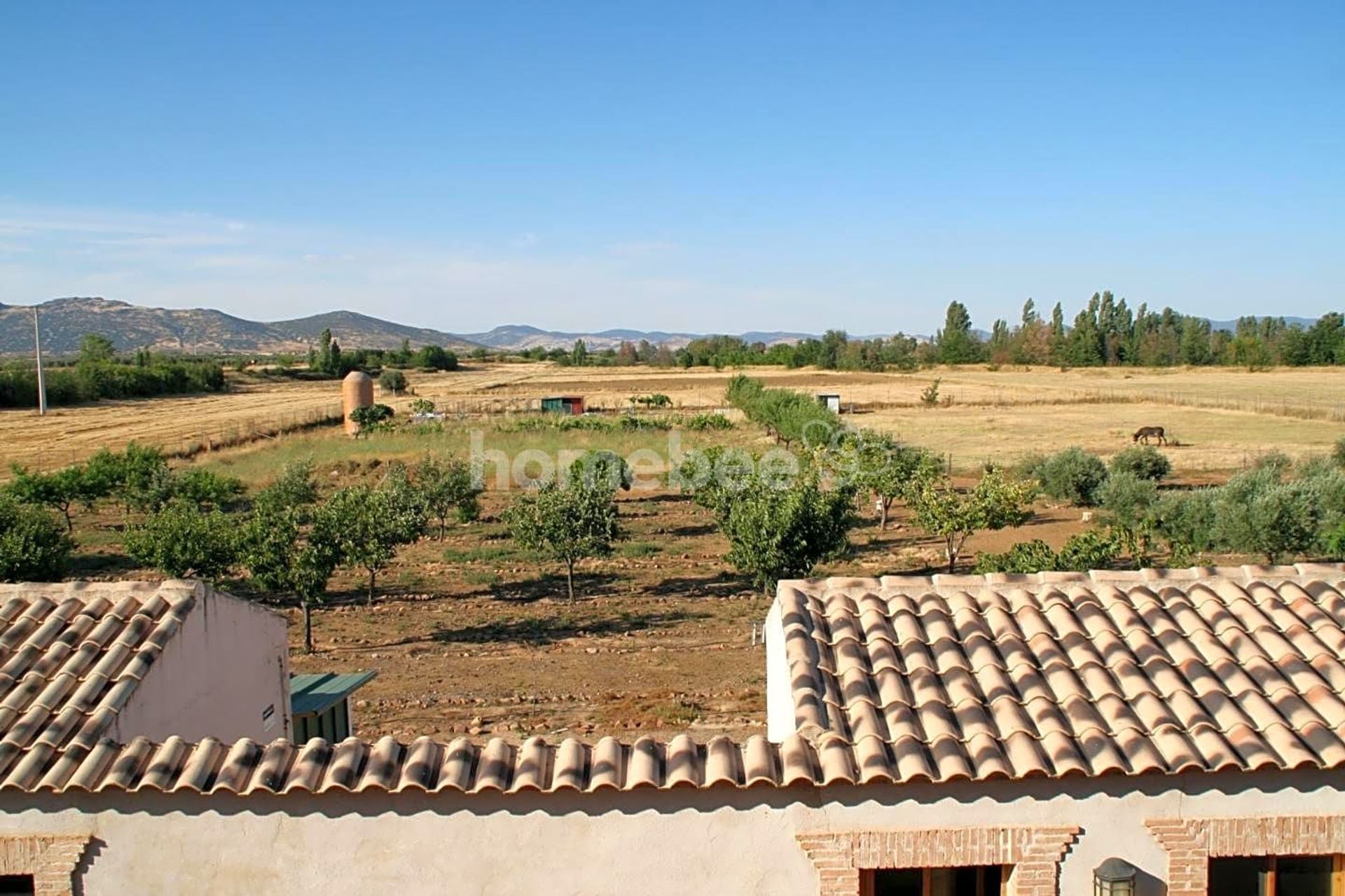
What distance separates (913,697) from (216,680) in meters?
4.28

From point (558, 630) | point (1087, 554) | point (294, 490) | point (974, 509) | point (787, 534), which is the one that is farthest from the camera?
point (294, 490)

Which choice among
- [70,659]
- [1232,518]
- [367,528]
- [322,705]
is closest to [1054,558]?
[1232,518]

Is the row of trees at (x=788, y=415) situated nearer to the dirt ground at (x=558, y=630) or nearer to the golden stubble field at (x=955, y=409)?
the golden stubble field at (x=955, y=409)

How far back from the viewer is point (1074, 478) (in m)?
33.2

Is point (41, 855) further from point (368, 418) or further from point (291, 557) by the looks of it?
point (368, 418)

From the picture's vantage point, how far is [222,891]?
4.82 metres

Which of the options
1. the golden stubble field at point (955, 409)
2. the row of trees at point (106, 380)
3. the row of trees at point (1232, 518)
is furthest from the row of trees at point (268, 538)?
the row of trees at point (106, 380)

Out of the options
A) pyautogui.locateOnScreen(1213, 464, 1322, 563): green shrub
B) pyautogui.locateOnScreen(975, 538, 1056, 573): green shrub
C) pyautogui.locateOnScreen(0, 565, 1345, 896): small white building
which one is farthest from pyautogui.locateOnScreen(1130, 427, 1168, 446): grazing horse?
pyautogui.locateOnScreen(0, 565, 1345, 896): small white building

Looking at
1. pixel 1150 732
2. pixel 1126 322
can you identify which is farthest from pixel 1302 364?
A: pixel 1150 732

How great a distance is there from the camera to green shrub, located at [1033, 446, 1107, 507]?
3309 cm

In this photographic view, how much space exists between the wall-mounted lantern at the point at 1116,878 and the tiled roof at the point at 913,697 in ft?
1.29

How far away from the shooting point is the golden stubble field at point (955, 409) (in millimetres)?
48844

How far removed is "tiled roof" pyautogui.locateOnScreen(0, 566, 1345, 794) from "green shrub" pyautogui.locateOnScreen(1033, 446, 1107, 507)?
91.6ft

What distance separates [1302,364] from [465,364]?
3670 inches
